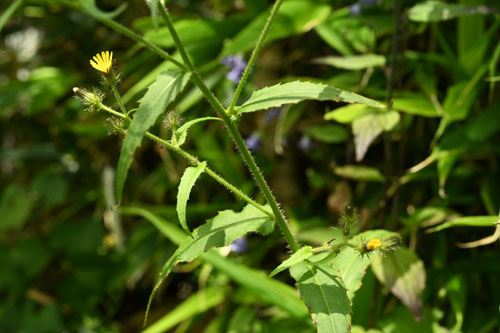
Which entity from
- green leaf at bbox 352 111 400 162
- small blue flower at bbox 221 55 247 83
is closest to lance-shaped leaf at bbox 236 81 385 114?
green leaf at bbox 352 111 400 162

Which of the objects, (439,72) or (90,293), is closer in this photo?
(439,72)

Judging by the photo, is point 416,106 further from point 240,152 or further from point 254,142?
point 240,152

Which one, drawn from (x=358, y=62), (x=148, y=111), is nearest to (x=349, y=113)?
(x=358, y=62)

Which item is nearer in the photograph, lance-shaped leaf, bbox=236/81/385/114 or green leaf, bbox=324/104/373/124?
lance-shaped leaf, bbox=236/81/385/114

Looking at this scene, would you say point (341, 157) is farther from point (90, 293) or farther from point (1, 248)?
point (1, 248)

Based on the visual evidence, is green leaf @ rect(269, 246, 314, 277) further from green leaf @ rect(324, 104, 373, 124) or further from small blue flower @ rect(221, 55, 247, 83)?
small blue flower @ rect(221, 55, 247, 83)

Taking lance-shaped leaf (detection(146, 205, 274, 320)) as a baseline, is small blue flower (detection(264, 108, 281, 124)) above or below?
below

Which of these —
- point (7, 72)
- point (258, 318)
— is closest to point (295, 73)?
point (258, 318)

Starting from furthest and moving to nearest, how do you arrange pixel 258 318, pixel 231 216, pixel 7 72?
pixel 7 72 → pixel 258 318 → pixel 231 216
